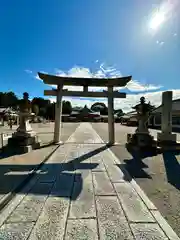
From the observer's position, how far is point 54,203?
9.37 feet

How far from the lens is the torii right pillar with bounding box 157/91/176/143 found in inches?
299

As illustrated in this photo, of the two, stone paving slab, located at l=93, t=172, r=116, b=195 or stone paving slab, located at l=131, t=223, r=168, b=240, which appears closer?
stone paving slab, located at l=131, t=223, r=168, b=240

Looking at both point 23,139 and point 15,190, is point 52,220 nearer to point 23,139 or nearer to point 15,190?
point 15,190

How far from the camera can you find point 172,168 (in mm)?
4926

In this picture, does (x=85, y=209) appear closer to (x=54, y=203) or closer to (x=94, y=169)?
(x=54, y=203)

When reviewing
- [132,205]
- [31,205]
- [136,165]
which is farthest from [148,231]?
[136,165]

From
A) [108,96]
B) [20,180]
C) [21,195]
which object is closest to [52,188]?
[21,195]

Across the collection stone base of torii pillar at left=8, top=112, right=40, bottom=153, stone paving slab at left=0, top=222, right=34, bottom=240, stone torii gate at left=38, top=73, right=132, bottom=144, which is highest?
stone torii gate at left=38, top=73, right=132, bottom=144

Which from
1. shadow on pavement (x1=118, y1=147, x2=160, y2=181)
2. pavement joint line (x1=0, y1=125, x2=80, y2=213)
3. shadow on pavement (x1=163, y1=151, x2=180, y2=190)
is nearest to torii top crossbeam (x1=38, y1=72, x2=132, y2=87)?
shadow on pavement (x1=118, y1=147, x2=160, y2=181)

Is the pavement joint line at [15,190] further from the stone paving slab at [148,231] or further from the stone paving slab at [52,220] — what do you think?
the stone paving slab at [148,231]

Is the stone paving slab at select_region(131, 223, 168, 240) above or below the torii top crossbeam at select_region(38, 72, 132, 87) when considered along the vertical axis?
below

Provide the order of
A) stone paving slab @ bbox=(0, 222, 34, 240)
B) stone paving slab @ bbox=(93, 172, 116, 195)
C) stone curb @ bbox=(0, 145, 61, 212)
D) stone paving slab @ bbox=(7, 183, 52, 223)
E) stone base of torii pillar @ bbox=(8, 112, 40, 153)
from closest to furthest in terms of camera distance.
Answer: stone paving slab @ bbox=(0, 222, 34, 240)
stone paving slab @ bbox=(7, 183, 52, 223)
stone curb @ bbox=(0, 145, 61, 212)
stone paving slab @ bbox=(93, 172, 116, 195)
stone base of torii pillar @ bbox=(8, 112, 40, 153)

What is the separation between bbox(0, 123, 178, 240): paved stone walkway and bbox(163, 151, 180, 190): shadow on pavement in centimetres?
99

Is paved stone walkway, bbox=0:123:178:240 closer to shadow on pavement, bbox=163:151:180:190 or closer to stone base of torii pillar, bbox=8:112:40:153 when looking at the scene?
shadow on pavement, bbox=163:151:180:190
